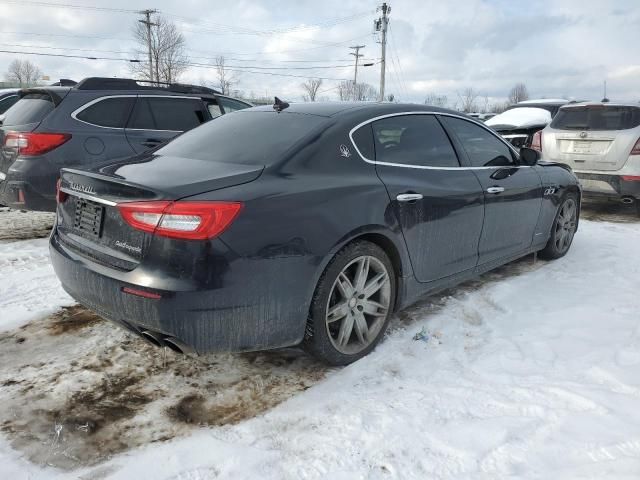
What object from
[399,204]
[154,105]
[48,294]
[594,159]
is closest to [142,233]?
[399,204]

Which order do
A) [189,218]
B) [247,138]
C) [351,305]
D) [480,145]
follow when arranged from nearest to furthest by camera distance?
[189,218] < [351,305] < [247,138] < [480,145]

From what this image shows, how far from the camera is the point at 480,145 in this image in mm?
4133

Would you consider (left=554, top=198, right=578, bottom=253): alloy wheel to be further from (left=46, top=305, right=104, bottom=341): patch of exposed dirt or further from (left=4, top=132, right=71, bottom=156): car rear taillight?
(left=4, top=132, right=71, bottom=156): car rear taillight

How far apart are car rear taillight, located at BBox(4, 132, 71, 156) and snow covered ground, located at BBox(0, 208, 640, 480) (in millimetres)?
1914

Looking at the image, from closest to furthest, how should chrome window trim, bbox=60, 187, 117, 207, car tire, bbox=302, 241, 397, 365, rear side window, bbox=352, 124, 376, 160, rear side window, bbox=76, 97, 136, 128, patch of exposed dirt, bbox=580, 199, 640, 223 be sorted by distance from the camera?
chrome window trim, bbox=60, 187, 117, 207
car tire, bbox=302, 241, 397, 365
rear side window, bbox=352, 124, 376, 160
rear side window, bbox=76, 97, 136, 128
patch of exposed dirt, bbox=580, 199, 640, 223

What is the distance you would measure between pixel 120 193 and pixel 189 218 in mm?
447

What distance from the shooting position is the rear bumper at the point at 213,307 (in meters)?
2.35

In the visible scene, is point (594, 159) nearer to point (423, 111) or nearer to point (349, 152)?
point (423, 111)

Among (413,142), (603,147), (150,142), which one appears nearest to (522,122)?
(603,147)

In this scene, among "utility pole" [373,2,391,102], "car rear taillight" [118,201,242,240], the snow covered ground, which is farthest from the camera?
"utility pole" [373,2,391,102]

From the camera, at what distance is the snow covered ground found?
7.17 ft

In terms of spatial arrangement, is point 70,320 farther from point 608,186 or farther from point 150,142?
point 608,186

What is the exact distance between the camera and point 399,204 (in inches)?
123

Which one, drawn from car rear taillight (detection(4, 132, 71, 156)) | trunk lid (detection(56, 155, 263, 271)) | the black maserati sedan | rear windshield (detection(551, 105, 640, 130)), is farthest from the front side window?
car rear taillight (detection(4, 132, 71, 156))
